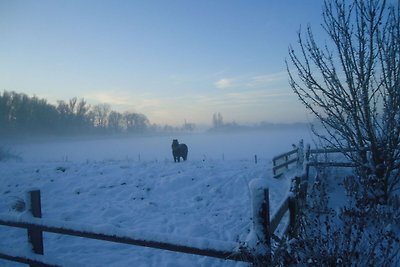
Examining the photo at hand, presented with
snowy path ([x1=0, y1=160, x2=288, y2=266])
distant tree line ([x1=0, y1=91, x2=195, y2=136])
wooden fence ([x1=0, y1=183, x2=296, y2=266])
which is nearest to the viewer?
wooden fence ([x1=0, y1=183, x2=296, y2=266])

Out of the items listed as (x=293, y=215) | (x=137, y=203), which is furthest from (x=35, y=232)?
(x=137, y=203)

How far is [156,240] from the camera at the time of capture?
2.84 metres

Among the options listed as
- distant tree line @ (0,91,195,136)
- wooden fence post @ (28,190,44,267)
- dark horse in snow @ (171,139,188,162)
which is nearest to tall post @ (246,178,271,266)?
wooden fence post @ (28,190,44,267)

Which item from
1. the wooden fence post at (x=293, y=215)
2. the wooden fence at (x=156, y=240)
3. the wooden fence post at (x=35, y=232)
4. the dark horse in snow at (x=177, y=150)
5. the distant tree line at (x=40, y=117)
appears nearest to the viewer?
the wooden fence at (x=156, y=240)

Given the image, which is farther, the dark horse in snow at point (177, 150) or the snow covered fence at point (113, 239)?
the dark horse in snow at point (177, 150)

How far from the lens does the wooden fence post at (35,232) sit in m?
3.88

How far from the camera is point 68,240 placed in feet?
22.8

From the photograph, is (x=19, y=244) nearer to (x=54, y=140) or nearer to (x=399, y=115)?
(x=399, y=115)

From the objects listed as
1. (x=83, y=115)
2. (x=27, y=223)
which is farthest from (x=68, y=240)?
(x=83, y=115)

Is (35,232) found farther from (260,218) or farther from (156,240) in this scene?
(260,218)

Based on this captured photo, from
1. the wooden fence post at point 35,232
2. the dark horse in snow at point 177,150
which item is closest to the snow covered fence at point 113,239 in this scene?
the wooden fence post at point 35,232

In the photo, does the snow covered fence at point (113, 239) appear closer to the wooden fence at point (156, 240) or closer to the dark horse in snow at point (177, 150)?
the wooden fence at point (156, 240)

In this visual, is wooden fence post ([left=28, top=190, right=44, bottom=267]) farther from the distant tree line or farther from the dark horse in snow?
the distant tree line

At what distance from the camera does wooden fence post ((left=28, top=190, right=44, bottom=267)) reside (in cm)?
388
